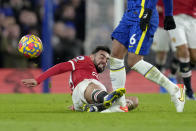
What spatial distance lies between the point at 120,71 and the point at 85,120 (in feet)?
4.26

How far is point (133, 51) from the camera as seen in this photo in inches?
218

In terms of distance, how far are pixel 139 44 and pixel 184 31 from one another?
9.88 ft

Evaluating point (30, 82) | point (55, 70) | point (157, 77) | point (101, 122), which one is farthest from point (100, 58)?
point (101, 122)

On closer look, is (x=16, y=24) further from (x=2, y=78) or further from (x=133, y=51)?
(x=133, y=51)

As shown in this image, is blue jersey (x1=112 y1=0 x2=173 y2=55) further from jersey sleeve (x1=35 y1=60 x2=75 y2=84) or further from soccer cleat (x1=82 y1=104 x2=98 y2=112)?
soccer cleat (x1=82 y1=104 x2=98 y2=112)

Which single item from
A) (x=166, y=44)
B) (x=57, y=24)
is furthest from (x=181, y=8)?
(x=57, y=24)

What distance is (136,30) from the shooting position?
5.56 m

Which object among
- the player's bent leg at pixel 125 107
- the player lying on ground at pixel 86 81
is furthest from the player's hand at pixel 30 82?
the player's bent leg at pixel 125 107

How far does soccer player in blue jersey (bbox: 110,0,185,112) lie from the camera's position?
550 cm

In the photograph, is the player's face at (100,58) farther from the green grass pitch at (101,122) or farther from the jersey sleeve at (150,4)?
the green grass pitch at (101,122)

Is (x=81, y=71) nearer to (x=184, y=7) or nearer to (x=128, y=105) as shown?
(x=128, y=105)

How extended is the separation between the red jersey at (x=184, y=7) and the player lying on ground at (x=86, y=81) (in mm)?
2791

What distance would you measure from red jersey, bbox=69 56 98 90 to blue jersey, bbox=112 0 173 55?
455 millimetres

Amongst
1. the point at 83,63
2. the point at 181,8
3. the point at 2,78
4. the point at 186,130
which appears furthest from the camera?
the point at 2,78
